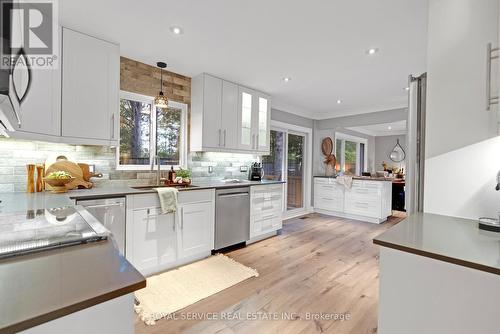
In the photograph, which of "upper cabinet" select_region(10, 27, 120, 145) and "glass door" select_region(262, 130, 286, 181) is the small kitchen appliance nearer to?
"glass door" select_region(262, 130, 286, 181)

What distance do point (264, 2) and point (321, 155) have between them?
14.7ft

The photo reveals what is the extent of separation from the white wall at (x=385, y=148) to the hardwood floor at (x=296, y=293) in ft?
17.7

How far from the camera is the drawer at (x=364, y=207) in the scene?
4785 millimetres

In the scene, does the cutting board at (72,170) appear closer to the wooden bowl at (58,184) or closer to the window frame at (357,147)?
the wooden bowl at (58,184)

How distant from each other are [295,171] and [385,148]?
15.1 feet

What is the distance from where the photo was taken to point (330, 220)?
5008mm

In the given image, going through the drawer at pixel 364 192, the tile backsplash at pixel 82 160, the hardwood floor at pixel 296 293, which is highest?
the tile backsplash at pixel 82 160

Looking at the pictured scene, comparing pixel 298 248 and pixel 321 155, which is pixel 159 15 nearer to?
pixel 298 248

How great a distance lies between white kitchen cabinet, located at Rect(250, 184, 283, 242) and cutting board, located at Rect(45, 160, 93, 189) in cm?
208

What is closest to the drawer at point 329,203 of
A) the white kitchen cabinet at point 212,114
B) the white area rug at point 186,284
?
the white kitchen cabinet at point 212,114

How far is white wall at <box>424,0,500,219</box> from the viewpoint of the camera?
1.39m

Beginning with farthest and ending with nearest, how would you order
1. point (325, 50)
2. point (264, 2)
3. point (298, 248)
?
1. point (298, 248)
2. point (325, 50)
3. point (264, 2)

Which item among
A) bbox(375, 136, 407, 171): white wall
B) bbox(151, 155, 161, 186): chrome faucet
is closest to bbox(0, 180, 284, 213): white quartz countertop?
bbox(151, 155, 161, 186): chrome faucet

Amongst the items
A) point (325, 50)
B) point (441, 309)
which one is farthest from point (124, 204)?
point (325, 50)
